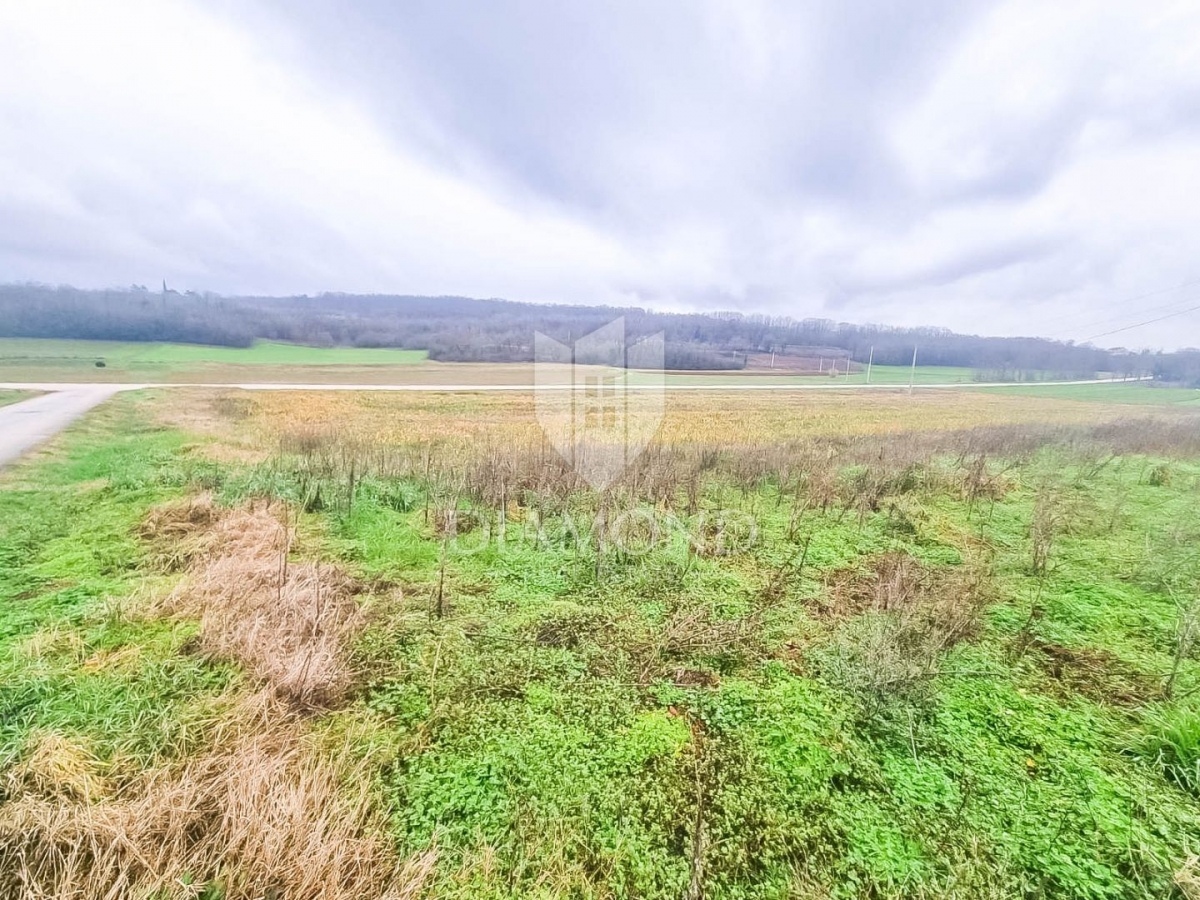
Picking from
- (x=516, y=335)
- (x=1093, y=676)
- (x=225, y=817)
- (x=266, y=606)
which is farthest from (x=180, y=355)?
(x=1093, y=676)

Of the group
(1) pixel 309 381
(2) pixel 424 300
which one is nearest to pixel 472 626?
(1) pixel 309 381

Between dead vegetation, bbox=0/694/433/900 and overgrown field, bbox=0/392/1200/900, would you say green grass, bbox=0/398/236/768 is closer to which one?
overgrown field, bbox=0/392/1200/900

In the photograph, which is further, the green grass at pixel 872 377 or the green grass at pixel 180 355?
the green grass at pixel 872 377

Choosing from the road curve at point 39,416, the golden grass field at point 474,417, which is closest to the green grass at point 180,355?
the road curve at point 39,416

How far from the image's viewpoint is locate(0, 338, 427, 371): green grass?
4369 centimetres

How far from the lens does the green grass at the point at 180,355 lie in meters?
43.7

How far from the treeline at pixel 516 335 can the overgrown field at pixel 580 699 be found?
184ft

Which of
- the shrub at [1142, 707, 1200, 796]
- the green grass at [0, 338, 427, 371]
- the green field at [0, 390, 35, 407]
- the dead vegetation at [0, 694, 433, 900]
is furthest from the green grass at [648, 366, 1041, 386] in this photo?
the dead vegetation at [0, 694, 433, 900]

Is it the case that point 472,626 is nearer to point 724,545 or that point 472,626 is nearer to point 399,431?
point 724,545

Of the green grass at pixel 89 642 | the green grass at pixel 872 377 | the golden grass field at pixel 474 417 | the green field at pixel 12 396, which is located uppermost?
the green grass at pixel 872 377

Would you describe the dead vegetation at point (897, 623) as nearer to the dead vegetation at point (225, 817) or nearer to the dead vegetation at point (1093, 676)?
the dead vegetation at point (1093, 676)

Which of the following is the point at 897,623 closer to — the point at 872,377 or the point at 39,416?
the point at 39,416

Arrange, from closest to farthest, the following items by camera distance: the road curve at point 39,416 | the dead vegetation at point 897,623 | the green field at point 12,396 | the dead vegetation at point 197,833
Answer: the dead vegetation at point 197,833, the dead vegetation at point 897,623, the road curve at point 39,416, the green field at point 12,396

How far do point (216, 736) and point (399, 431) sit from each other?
43.0ft
